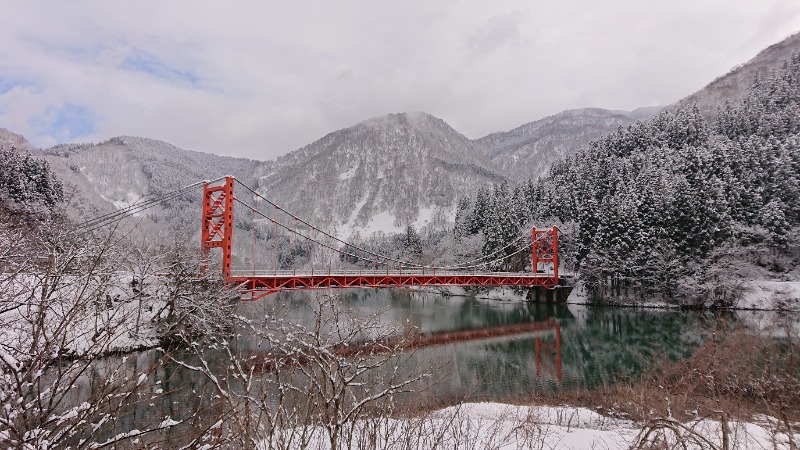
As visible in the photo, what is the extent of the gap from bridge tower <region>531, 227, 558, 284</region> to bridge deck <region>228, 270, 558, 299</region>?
2.51 metres

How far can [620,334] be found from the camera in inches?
969

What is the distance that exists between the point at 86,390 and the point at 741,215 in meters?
42.3

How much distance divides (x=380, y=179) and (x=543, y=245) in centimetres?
12155

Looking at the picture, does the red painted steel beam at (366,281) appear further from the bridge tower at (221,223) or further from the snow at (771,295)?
the snow at (771,295)

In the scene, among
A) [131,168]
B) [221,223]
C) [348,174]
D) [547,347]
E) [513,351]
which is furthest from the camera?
[348,174]

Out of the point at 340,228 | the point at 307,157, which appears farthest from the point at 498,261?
the point at 307,157

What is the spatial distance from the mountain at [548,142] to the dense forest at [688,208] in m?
113

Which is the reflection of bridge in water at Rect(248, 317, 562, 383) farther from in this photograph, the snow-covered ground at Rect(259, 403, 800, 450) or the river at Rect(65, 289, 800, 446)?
the snow-covered ground at Rect(259, 403, 800, 450)

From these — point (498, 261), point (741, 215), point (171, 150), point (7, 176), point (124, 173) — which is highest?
point (171, 150)

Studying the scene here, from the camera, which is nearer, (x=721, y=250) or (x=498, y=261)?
(x=721, y=250)

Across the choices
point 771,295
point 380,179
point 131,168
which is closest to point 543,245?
point 771,295

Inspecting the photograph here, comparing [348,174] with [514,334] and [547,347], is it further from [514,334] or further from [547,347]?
[547,347]

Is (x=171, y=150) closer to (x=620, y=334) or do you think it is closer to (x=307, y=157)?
(x=307, y=157)

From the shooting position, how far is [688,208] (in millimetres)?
35281
